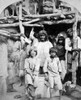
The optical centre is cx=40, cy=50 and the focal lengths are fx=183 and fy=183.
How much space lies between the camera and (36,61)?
99.7 inches

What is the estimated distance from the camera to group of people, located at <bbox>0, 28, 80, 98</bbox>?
253 cm

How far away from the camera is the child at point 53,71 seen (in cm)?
254

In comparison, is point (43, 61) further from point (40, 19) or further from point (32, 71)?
point (40, 19)

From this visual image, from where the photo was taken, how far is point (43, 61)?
2.55 m

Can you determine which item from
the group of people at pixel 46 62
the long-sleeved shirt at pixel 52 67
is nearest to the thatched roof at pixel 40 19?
the group of people at pixel 46 62

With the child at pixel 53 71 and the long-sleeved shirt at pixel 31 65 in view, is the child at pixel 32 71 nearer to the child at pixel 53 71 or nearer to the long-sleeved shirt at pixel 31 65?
the long-sleeved shirt at pixel 31 65

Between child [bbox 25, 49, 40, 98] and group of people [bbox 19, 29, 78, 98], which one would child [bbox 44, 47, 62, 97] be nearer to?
group of people [bbox 19, 29, 78, 98]

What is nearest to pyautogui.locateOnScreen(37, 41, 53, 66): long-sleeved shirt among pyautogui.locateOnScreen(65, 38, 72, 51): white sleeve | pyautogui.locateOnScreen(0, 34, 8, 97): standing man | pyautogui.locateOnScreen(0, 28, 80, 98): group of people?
pyautogui.locateOnScreen(0, 28, 80, 98): group of people

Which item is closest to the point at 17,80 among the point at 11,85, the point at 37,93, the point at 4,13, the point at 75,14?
the point at 11,85

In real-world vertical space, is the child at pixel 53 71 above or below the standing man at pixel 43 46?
below

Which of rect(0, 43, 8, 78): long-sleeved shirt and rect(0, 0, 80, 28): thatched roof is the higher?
rect(0, 0, 80, 28): thatched roof

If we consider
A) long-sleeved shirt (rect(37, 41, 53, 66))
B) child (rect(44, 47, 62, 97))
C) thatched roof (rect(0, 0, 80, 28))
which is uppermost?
thatched roof (rect(0, 0, 80, 28))

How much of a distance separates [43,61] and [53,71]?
0.20 meters

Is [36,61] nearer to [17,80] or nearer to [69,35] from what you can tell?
[17,80]
